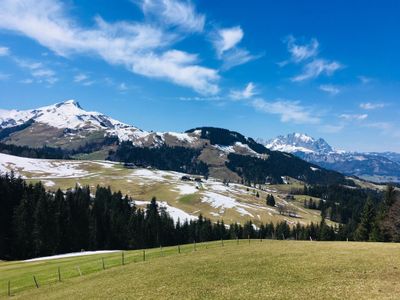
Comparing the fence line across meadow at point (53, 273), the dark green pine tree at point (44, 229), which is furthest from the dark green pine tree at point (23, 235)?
the fence line across meadow at point (53, 273)

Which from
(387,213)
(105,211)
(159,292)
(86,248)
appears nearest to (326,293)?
(159,292)

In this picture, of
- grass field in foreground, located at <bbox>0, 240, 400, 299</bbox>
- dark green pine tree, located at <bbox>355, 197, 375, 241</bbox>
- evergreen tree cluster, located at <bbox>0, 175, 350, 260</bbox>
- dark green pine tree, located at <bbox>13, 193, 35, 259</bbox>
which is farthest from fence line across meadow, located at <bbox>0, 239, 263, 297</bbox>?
dark green pine tree, located at <bbox>355, 197, 375, 241</bbox>

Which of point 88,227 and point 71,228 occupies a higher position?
point 71,228

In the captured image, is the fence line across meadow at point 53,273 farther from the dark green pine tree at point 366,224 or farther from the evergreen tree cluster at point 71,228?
the dark green pine tree at point 366,224

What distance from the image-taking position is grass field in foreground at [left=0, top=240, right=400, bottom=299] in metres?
32.1

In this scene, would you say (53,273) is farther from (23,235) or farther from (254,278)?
(23,235)

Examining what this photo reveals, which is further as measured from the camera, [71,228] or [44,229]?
[71,228]

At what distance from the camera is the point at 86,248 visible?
14088cm

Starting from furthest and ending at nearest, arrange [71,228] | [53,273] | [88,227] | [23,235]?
[88,227], [71,228], [23,235], [53,273]

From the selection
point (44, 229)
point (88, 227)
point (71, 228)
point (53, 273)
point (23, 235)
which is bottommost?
point (88, 227)

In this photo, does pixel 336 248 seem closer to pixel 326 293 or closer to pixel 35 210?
pixel 326 293

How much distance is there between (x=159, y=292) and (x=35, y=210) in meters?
103

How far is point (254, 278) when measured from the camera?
3841 centimetres

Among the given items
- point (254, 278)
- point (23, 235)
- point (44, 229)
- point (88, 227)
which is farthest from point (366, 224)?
point (23, 235)
